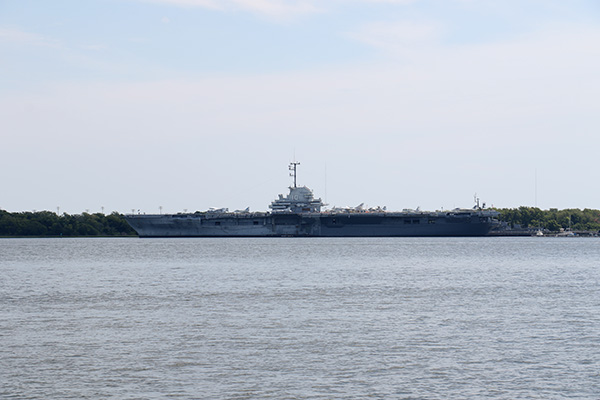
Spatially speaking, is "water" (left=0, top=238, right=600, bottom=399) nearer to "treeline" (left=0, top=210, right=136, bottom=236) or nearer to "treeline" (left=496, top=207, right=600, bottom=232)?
"treeline" (left=0, top=210, right=136, bottom=236)

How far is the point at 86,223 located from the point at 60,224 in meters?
5.43

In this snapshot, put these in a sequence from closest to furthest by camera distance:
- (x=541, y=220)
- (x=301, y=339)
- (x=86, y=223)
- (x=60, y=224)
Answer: (x=301, y=339)
(x=60, y=224)
(x=86, y=223)
(x=541, y=220)

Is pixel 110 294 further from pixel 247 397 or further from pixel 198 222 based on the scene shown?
pixel 198 222

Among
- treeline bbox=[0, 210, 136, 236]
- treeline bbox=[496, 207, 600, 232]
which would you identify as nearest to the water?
treeline bbox=[0, 210, 136, 236]

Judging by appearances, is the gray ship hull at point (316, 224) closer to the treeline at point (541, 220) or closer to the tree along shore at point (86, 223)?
the tree along shore at point (86, 223)

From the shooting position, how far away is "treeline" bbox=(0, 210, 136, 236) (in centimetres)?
15488

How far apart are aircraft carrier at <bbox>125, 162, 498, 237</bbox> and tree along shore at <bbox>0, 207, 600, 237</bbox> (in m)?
46.0

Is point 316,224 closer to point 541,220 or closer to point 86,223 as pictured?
point 86,223

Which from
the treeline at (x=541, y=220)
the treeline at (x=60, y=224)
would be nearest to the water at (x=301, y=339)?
the treeline at (x=60, y=224)

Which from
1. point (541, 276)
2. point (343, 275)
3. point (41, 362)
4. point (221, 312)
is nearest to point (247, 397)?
point (41, 362)

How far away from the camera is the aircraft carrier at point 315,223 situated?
109m

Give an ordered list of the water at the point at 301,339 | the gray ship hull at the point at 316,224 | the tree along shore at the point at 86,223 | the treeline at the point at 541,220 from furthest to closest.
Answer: the treeline at the point at 541,220, the tree along shore at the point at 86,223, the gray ship hull at the point at 316,224, the water at the point at 301,339

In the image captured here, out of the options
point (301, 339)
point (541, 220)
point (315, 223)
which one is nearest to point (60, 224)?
point (315, 223)

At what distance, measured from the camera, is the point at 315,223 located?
11425 cm
